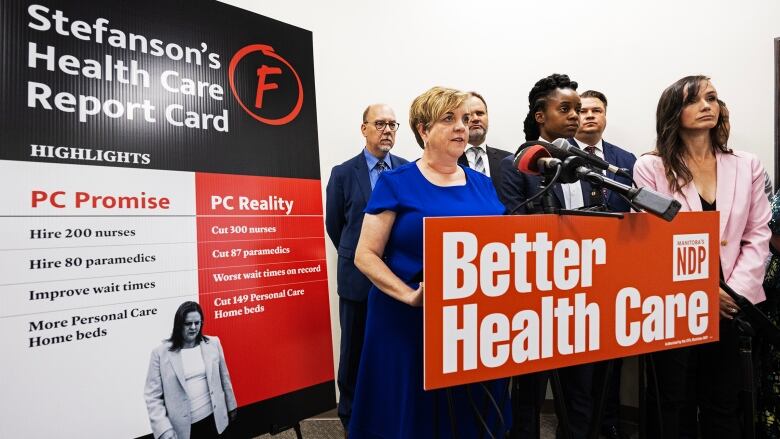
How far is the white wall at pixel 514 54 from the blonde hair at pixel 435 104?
150cm

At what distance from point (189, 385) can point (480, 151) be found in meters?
1.74

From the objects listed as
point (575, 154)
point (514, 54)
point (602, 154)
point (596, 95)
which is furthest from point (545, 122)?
point (575, 154)

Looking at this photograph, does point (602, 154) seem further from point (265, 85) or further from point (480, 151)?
point (265, 85)

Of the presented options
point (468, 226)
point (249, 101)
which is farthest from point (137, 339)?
point (468, 226)

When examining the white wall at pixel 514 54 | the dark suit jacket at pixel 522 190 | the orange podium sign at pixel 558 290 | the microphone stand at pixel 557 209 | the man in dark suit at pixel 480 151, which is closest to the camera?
the orange podium sign at pixel 558 290

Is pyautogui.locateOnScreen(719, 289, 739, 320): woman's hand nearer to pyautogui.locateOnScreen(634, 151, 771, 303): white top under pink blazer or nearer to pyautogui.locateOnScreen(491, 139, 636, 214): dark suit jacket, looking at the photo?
pyautogui.locateOnScreen(634, 151, 771, 303): white top under pink blazer

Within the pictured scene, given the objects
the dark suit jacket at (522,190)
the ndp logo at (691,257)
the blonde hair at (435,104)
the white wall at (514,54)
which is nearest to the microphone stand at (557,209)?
the ndp logo at (691,257)

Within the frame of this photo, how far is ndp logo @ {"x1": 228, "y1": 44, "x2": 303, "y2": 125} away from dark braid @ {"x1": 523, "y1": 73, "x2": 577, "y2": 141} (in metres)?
1.09

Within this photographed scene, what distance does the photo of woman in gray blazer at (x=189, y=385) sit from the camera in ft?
4.21

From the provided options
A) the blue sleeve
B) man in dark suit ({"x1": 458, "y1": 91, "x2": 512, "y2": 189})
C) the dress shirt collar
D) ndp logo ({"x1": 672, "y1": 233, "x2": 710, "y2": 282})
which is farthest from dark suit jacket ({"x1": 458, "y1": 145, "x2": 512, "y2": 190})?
ndp logo ({"x1": 672, "y1": 233, "x2": 710, "y2": 282})

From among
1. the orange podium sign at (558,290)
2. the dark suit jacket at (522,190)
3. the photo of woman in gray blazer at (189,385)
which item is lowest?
the photo of woman in gray blazer at (189,385)

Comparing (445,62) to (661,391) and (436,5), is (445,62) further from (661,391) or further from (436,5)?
(661,391)

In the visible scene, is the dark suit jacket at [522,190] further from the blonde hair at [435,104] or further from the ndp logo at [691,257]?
the ndp logo at [691,257]

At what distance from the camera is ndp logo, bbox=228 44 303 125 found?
1.55m
